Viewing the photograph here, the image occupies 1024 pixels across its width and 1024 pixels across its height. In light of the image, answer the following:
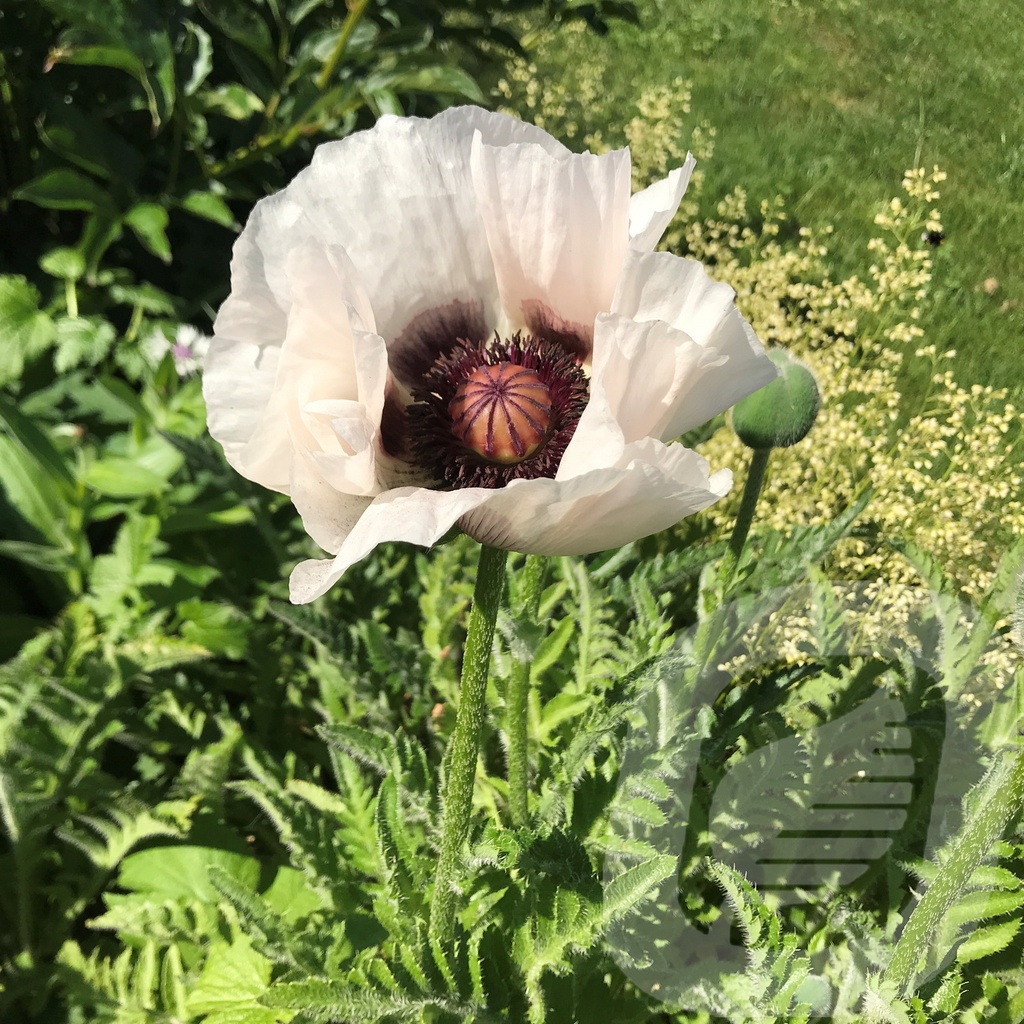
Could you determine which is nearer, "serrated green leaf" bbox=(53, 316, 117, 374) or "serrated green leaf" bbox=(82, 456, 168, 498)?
"serrated green leaf" bbox=(82, 456, 168, 498)

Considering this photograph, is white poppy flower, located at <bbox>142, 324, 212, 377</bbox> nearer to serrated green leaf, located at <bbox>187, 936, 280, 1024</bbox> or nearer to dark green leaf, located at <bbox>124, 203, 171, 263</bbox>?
dark green leaf, located at <bbox>124, 203, 171, 263</bbox>

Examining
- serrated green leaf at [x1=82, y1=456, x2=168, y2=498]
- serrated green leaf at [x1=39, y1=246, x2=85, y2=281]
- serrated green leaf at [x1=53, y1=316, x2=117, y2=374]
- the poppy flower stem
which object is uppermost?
serrated green leaf at [x1=39, y1=246, x2=85, y2=281]

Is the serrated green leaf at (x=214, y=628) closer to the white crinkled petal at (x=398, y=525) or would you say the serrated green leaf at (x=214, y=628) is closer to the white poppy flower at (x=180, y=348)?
the white poppy flower at (x=180, y=348)

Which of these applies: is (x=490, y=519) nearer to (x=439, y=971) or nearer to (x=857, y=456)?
(x=439, y=971)

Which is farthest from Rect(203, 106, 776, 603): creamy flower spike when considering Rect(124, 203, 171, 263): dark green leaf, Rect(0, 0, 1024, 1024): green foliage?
Rect(124, 203, 171, 263): dark green leaf

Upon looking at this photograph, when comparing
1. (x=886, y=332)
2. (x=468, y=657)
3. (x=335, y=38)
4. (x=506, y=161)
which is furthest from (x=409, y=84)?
(x=468, y=657)
